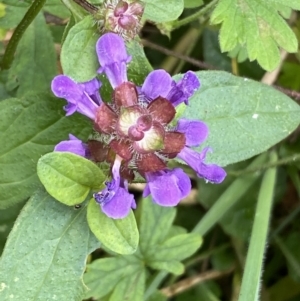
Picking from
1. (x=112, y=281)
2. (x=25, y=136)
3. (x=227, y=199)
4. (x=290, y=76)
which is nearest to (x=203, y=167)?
(x=25, y=136)

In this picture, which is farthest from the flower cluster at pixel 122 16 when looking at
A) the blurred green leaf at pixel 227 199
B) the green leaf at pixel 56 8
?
the blurred green leaf at pixel 227 199

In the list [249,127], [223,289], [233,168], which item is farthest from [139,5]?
[223,289]

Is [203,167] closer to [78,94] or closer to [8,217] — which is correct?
[78,94]

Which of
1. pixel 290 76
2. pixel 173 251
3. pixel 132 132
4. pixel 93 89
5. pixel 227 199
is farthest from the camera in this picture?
pixel 290 76

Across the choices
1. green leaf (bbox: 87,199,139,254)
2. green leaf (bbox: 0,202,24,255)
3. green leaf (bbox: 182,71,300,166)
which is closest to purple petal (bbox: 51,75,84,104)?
green leaf (bbox: 87,199,139,254)

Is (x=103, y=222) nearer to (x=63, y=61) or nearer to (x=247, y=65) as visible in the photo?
(x=63, y=61)
